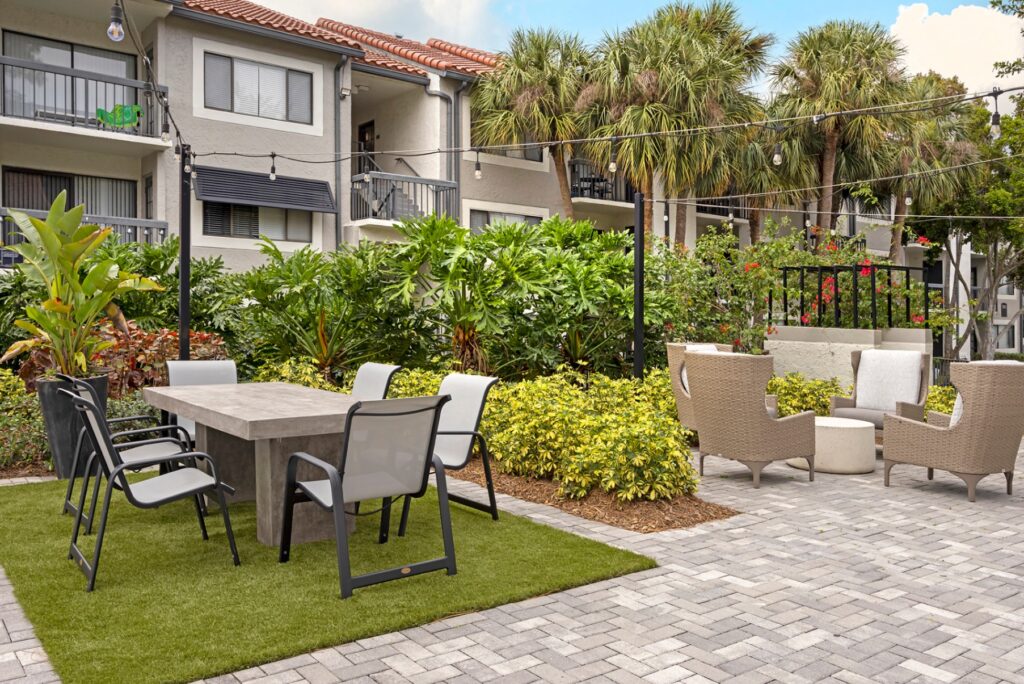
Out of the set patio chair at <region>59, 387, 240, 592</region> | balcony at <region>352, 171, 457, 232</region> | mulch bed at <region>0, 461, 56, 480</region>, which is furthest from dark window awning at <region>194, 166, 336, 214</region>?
patio chair at <region>59, 387, 240, 592</region>

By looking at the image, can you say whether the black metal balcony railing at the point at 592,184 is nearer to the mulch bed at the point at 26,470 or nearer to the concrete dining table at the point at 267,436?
the mulch bed at the point at 26,470

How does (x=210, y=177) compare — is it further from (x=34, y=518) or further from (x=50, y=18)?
(x=34, y=518)

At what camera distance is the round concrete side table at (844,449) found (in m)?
8.41

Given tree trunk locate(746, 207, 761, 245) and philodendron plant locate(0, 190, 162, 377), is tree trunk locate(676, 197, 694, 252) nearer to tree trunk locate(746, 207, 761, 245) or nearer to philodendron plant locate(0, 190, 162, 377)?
tree trunk locate(746, 207, 761, 245)

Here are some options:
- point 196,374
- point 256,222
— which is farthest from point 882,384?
point 256,222

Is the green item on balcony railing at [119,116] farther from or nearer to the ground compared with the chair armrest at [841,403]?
farther from the ground

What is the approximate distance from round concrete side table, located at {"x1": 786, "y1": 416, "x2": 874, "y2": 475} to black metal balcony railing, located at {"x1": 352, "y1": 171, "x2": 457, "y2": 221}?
40.5 feet

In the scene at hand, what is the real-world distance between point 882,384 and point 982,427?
2.73m

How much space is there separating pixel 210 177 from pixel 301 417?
1403 centimetres

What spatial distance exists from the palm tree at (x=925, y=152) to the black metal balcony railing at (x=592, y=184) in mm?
8213

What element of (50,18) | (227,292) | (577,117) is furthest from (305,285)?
(577,117)

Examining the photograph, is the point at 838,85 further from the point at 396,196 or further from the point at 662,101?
the point at 396,196

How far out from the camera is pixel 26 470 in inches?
317

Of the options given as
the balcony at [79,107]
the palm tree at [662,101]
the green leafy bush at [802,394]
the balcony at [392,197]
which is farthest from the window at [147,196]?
the green leafy bush at [802,394]
